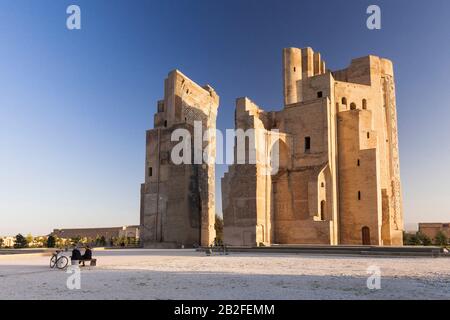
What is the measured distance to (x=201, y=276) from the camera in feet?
34.4

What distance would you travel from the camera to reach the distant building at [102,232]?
55341mm

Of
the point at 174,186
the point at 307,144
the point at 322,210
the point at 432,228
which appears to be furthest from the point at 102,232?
the point at 432,228

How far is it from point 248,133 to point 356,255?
11041 mm

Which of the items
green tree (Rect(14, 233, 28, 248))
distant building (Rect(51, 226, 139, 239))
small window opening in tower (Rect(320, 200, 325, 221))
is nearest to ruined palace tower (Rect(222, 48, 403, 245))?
small window opening in tower (Rect(320, 200, 325, 221))

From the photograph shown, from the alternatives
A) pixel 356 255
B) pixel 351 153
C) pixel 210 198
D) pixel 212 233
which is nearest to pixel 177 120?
pixel 210 198

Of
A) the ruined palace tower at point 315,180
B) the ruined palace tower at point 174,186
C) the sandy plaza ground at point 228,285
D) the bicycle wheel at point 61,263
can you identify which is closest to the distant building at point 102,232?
the ruined palace tower at point 174,186

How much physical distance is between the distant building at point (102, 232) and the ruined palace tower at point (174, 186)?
22912 mm

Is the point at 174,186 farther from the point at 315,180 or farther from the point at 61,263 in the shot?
the point at 61,263

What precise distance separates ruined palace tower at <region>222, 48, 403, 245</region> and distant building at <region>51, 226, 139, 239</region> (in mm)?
30681

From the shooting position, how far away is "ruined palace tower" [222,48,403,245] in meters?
26.5

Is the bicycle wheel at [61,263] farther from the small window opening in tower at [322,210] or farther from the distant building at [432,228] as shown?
the distant building at [432,228]

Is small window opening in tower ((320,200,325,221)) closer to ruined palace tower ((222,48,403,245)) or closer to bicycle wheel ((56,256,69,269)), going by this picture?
ruined palace tower ((222,48,403,245))
